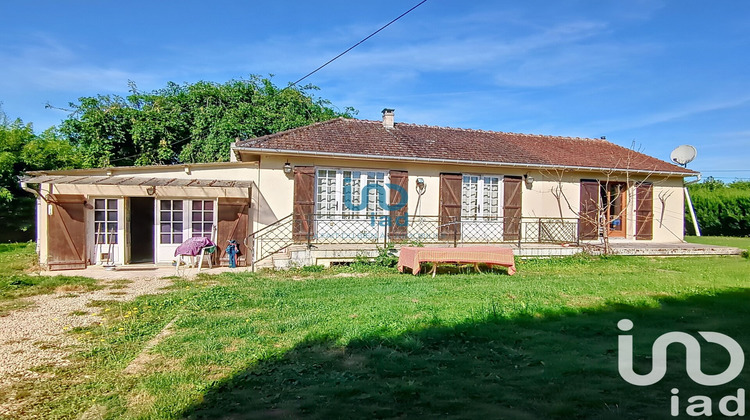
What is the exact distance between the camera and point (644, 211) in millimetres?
14359

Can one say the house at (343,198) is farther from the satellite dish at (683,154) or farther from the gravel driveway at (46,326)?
the gravel driveway at (46,326)

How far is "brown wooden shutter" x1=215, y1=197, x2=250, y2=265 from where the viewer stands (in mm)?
11109

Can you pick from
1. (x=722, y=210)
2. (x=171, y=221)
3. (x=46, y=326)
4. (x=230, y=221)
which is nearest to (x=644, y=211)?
(x=722, y=210)

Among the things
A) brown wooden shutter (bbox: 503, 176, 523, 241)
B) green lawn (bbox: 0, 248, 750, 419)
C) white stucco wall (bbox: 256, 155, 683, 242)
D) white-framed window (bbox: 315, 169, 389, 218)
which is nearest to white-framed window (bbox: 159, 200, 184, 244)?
white stucco wall (bbox: 256, 155, 683, 242)

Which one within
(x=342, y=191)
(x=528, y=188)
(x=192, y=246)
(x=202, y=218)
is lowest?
(x=192, y=246)

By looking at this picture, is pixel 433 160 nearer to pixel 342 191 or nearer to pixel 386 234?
pixel 386 234

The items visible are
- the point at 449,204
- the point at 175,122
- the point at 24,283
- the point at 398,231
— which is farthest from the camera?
the point at 175,122

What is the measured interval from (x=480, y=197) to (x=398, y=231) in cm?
276

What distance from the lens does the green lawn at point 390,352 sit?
10.6ft

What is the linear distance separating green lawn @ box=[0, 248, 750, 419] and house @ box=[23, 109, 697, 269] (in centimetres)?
355

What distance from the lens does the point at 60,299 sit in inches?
288

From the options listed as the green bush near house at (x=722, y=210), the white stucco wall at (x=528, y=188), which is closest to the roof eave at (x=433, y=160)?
the white stucco wall at (x=528, y=188)

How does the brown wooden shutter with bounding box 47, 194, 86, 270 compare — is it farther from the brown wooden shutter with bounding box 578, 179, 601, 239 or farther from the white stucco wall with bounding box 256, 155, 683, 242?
the brown wooden shutter with bounding box 578, 179, 601, 239

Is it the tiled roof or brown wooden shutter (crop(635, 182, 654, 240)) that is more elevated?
the tiled roof
